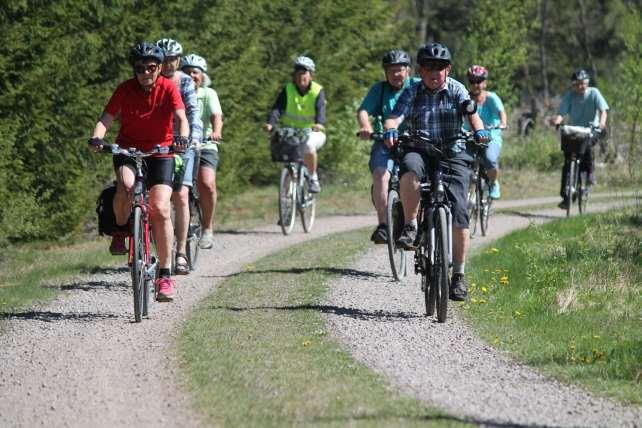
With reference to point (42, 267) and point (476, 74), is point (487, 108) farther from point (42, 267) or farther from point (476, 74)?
point (42, 267)

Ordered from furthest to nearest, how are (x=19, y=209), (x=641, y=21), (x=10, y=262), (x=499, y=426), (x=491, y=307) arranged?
1. (x=641, y=21)
2. (x=10, y=262)
3. (x=19, y=209)
4. (x=491, y=307)
5. (x=499, y=426)

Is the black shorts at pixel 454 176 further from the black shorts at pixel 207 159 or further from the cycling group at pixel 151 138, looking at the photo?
the black shorts at pixel 207 159

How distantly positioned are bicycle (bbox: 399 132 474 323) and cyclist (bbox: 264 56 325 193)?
6065 mm

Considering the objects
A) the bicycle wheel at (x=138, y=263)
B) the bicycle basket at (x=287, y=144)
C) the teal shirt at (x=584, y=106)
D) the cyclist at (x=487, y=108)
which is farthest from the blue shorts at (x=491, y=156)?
the bicycle wheel at (x=138, y=263)

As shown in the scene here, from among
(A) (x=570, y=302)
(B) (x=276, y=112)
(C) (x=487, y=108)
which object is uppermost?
(C) (x=487, y=108)

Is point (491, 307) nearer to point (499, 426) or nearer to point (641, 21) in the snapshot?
point (499, 426)

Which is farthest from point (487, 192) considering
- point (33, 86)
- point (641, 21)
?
point (641, 21)

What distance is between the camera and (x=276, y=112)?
15.7 metres

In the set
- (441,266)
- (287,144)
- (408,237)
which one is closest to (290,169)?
(287,144)

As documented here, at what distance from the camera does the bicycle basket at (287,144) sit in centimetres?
1609

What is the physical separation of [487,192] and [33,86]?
5.61 meters

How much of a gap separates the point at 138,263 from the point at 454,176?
234 cm

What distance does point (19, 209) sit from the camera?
520 inches

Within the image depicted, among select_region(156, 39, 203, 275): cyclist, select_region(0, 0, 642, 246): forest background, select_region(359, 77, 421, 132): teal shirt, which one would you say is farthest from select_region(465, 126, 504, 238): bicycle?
select_region(156, 39, 203, 275): cyclist
